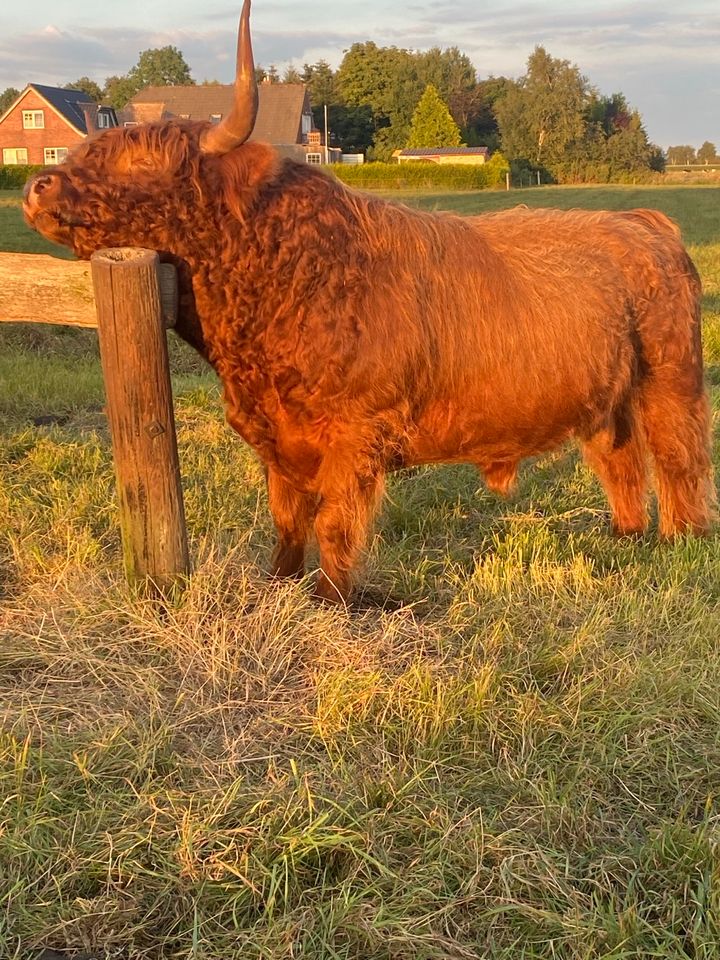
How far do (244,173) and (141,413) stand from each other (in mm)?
952

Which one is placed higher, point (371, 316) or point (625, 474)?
point (371, 316)

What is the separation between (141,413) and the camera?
10.8ft

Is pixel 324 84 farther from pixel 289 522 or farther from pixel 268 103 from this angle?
pixel 289 522

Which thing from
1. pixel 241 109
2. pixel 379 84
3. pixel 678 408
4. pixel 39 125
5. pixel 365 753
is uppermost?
pixel 379 84

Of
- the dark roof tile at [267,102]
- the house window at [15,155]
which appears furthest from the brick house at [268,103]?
the house window at [15,155]

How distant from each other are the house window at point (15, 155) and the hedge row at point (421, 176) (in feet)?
80.1

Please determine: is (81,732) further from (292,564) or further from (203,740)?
(292,564)

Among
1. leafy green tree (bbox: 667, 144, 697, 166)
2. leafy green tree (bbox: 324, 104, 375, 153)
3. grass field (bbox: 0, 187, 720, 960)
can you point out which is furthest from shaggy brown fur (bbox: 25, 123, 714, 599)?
leafy green tree (bbox: 667, 144, 697, 166)

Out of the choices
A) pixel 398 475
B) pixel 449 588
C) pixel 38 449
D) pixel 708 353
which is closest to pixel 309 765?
pixel 449 588

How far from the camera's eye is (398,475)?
17.9 feet

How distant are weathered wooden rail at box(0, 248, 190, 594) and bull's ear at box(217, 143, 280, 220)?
353 mm

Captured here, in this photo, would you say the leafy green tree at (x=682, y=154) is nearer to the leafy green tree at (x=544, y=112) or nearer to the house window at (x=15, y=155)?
the leafy green tree at (x=544, y=112)

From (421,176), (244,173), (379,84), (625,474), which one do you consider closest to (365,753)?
(244,173)

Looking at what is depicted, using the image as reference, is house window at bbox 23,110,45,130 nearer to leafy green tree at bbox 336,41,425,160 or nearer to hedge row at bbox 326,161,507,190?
hedge row at bbox 326,161,507,190
